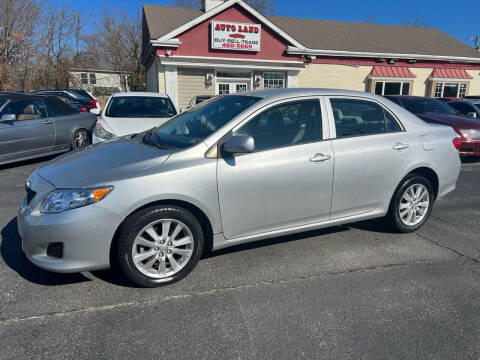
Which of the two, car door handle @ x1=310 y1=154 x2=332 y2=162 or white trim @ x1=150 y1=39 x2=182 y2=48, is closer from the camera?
car door handle @ x1=310 y1=154 x2=332 y2=162

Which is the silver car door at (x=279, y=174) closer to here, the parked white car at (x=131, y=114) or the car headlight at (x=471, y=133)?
the parked white car at (x=131, y=114)

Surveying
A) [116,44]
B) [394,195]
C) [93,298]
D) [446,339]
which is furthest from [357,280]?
[116,44]

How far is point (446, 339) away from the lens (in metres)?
2.41

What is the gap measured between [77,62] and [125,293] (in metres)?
34.0

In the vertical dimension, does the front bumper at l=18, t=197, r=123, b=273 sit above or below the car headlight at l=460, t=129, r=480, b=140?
below

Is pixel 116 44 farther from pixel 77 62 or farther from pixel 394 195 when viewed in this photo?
pixel 394 195

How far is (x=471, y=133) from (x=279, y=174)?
7103 millimetres

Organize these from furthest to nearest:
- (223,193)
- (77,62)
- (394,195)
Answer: (77,62)
(394,195)
(223,193)

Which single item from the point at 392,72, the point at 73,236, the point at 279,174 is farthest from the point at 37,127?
the point at 392,72

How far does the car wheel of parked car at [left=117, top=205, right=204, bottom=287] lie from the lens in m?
2.80

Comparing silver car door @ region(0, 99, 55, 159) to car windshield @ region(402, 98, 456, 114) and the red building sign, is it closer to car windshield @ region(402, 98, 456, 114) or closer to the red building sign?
car windshield @ region(402, 98, 456, 114)

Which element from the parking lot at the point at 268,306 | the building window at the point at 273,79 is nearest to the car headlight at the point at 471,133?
the parking lot at the point at 268,306

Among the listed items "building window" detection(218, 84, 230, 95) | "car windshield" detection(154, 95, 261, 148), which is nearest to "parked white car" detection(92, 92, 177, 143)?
"car windshield" detection(154, 95, 261, 148)

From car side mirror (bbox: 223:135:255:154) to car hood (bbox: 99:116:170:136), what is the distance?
3689mm
